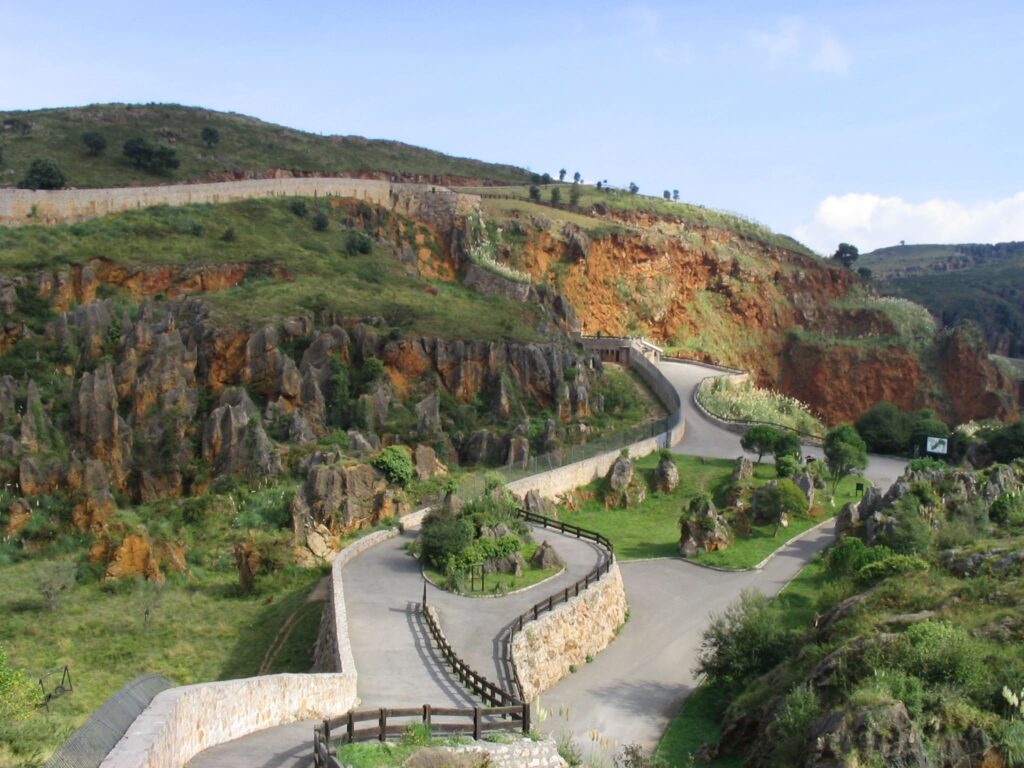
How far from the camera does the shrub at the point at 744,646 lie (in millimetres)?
26047

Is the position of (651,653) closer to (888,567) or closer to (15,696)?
(888,567)

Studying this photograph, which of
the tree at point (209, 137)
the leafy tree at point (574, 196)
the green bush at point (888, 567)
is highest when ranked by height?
the tree at point (209, 137)

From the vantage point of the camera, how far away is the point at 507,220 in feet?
255

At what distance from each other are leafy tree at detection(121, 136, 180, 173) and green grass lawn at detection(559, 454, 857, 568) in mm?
44660

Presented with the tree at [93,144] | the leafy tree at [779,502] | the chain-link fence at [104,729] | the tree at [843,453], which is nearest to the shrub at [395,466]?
the leafy tree at [779,502]

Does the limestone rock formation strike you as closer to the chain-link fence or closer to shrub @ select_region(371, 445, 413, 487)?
shrub @ select_region(371, 445, 413, 487)

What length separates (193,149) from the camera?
83125 mm

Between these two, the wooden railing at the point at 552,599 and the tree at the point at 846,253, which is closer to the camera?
the wooden railing at the point at 552,599

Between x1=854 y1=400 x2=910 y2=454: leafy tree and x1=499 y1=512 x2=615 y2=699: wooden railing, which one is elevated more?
x1=854 y1=400 x2=910 y2=454: leafy tree

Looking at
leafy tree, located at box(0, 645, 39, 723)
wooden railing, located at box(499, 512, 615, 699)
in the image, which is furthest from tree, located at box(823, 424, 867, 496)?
leafy tree, located at box(0, 645, 39, 723)

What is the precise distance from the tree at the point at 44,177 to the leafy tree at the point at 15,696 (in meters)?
49.7

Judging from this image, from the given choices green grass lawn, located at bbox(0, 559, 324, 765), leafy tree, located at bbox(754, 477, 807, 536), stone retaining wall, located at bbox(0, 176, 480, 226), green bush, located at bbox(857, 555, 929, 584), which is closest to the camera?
green grass lawn, located at bbox(0, 559, 324, 765)

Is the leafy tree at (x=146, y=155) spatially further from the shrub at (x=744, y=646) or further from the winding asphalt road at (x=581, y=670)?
the shrub at (x=744, y=646)

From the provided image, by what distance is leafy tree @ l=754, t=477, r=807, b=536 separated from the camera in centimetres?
4034
